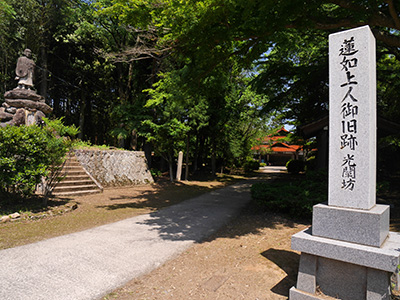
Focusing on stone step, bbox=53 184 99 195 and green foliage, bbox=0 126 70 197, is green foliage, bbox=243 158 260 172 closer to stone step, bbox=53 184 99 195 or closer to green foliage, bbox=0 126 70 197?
stone step, bbox=53 184 99 195

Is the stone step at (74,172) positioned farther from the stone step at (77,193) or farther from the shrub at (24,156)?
the shrub at (24,156)

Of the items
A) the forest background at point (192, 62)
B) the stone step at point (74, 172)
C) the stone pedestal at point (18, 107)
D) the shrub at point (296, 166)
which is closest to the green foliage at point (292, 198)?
the forest background at point (192, 62)

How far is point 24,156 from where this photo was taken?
6.53 m

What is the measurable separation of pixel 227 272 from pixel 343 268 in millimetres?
1646

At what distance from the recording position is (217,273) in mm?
3676

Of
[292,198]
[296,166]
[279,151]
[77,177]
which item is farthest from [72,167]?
[279,151]

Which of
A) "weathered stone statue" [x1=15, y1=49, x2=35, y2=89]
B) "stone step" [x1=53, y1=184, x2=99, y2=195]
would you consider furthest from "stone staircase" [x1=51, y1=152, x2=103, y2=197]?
"weathered stone statue" [x1=15, y1=49, x2=35, y2=89]

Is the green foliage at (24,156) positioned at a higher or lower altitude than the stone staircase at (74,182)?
higher

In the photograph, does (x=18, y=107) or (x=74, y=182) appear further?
(x=18, y=107)

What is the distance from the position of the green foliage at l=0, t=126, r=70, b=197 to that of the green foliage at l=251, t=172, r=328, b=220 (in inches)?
253

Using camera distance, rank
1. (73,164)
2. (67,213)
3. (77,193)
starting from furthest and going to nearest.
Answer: (73,164) < (77,193) < (67,213)

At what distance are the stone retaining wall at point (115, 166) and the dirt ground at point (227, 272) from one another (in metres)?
8.38

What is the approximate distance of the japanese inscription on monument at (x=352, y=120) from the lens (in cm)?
301

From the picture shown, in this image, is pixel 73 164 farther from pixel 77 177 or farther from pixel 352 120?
pixel 352 120
